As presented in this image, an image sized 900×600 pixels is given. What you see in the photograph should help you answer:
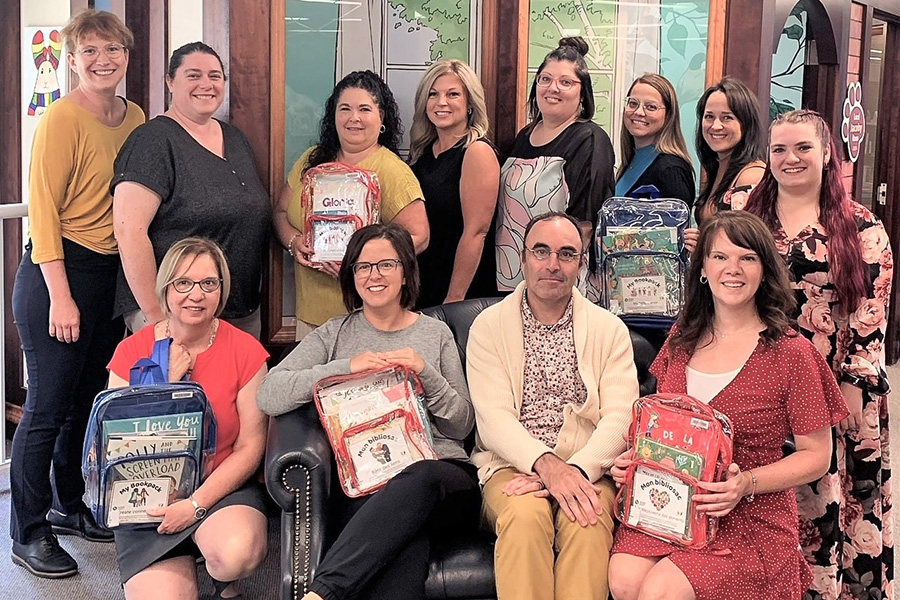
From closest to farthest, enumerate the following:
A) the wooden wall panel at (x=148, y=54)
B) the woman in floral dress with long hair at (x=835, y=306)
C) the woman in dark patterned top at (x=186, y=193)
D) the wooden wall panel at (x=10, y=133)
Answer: the woman in floral dress with long hair at (x=835, y=306)
the woman in dark patterned top at (x=186, y=193)
the wooden wall panel at (x=148, y=54)
the wooden wall panel at (x=10, y=133)

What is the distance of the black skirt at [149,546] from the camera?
249 centimetres

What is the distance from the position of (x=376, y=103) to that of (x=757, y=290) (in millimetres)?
1547

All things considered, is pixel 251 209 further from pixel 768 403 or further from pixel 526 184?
pixel 768 403

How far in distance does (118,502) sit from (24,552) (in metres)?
0.92

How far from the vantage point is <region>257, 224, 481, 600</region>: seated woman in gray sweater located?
7.81ft

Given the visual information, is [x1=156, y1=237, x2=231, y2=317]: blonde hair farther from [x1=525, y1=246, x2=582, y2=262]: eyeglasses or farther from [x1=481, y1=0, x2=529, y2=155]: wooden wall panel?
[x1=481, y1=0, x2=529, y2=155]: wooden wall panel

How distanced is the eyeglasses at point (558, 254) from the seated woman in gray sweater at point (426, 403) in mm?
394

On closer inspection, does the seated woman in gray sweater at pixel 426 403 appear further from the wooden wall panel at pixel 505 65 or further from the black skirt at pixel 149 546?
the wooden wall panel at pixel 505 65

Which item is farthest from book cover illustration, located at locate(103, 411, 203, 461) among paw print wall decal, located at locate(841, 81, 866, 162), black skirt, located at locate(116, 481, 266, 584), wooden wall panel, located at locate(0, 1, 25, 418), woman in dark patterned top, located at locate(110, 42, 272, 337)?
paw print wall decal, located at locate(841, 81, 866, 162)

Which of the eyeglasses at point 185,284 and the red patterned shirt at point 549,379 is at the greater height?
the eyeglasses at point 185,284

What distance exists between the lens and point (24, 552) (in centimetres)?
317

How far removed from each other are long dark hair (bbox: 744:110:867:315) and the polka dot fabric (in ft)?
0.84

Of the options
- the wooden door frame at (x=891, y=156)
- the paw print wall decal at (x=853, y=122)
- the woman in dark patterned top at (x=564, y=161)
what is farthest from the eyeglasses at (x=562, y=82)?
the wooden door frame at (x=891, y=156)

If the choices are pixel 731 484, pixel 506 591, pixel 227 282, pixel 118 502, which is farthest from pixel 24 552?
pixel 731 484
